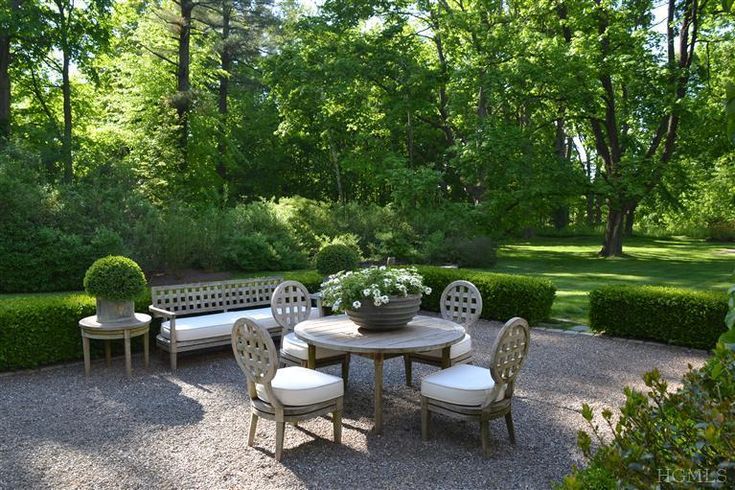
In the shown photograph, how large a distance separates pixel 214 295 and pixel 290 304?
2009mm

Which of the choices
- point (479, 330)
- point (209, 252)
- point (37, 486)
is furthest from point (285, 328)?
point (209, 252)

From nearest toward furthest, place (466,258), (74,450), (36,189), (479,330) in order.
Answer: (74,450) < (479,330) < (36,189) < (466,258)

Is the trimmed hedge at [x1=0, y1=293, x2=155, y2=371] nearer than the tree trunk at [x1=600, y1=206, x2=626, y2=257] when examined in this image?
Yes

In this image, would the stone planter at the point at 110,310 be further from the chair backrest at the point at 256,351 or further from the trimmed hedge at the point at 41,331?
the chair backrest at the point at 256,351

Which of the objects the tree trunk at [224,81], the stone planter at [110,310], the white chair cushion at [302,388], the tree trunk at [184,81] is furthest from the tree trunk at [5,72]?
the white chair cushion at [302,388]

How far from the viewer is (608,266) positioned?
1599cm

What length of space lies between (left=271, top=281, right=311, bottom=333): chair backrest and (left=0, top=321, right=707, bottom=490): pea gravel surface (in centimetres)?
79

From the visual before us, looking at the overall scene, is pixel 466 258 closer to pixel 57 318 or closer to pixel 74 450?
pixel 57 318

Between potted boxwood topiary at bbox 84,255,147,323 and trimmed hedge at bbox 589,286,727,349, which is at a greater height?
potted boxwood topiary at bbox 84,255,147,323

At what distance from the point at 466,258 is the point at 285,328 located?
9.68 meters

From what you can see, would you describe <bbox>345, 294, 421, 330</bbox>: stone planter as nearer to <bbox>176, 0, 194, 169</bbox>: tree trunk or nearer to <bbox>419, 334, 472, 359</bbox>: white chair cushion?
<bbox>419, 334, 472, 359</bbox>: white chair cushion

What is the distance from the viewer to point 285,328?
6051 millimetres

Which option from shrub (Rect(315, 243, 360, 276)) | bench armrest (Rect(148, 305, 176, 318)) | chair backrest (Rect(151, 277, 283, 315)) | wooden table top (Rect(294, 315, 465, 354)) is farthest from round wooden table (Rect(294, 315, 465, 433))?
shrub (Rect(315, 243, 360, 276))

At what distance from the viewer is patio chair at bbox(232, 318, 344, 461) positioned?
157 inches
